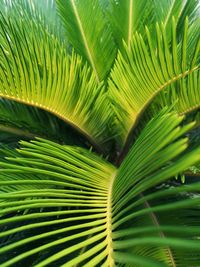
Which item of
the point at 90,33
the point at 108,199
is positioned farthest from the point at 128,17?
the point at 108,199

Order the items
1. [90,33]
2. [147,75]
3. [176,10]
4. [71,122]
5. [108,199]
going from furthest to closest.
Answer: [176,10] < [90,33] < [71,122] < [147,75] < [108,199]

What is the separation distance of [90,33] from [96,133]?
41 cm

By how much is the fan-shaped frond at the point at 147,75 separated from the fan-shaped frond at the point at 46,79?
7 centimetres

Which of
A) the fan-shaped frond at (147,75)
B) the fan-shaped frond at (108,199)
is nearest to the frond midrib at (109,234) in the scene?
the fan-shaped frond at (108,199)

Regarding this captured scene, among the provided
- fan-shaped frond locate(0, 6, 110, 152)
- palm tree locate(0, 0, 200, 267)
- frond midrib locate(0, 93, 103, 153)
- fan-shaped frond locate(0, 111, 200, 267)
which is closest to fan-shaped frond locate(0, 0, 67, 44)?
palm tree locate(0, 0, 200, 267)

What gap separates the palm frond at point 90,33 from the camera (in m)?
1.30

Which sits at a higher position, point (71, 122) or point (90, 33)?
point (90, 33)

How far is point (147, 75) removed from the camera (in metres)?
0.88

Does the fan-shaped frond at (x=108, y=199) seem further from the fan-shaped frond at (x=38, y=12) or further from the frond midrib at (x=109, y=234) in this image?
the fan-shaped frond at (x=38, y=12)

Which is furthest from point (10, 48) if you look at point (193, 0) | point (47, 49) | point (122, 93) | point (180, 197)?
point (193, 0)

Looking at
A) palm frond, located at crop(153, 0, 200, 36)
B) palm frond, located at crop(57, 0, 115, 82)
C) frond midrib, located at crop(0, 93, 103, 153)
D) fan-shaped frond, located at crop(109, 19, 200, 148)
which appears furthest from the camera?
palm frond, located at crop(153, 0, 200, 36)

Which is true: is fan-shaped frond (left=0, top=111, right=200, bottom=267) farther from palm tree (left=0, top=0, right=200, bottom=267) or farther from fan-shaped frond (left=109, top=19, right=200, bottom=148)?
fan-shaped frond (left=109, top=19, right=200, bottom=148)

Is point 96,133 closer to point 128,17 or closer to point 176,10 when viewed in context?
point 128,17

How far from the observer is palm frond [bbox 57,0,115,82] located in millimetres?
1304
